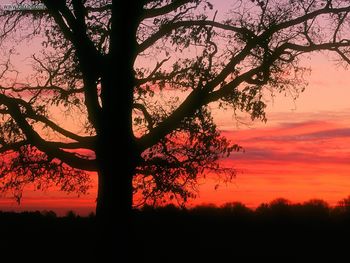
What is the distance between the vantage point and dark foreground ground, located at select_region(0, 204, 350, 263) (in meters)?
17.7

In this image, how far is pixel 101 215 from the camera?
16359 millimetres

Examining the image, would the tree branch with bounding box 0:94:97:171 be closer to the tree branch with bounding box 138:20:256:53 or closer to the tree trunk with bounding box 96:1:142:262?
the tree trunk with bounding box 96:1:142:262

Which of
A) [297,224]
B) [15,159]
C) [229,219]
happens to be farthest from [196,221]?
[15,159]

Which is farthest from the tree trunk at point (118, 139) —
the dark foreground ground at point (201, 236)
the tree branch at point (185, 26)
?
the tree branch at point (185, 26)

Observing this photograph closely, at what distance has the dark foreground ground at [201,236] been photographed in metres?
17.7

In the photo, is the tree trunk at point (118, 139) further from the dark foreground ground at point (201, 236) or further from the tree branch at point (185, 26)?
the tree branch at point (185, 26)

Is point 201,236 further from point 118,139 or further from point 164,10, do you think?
point 164,10

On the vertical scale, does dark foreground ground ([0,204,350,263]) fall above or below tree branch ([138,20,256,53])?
below

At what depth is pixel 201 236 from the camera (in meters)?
20.8

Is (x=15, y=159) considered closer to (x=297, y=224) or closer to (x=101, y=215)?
(x=101, y=215)

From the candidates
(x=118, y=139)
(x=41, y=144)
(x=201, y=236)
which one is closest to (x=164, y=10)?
(x=118, y=139)

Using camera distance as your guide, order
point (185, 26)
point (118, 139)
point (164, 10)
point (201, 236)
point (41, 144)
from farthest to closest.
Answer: point (201, 236)
point (185, 26)
point (164, 10)
point (41, 144)
point (118, 139)

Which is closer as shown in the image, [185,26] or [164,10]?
[164,10]

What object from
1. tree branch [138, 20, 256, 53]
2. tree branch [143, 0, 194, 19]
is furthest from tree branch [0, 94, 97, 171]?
tree branch [143, 0, 194, 19]
